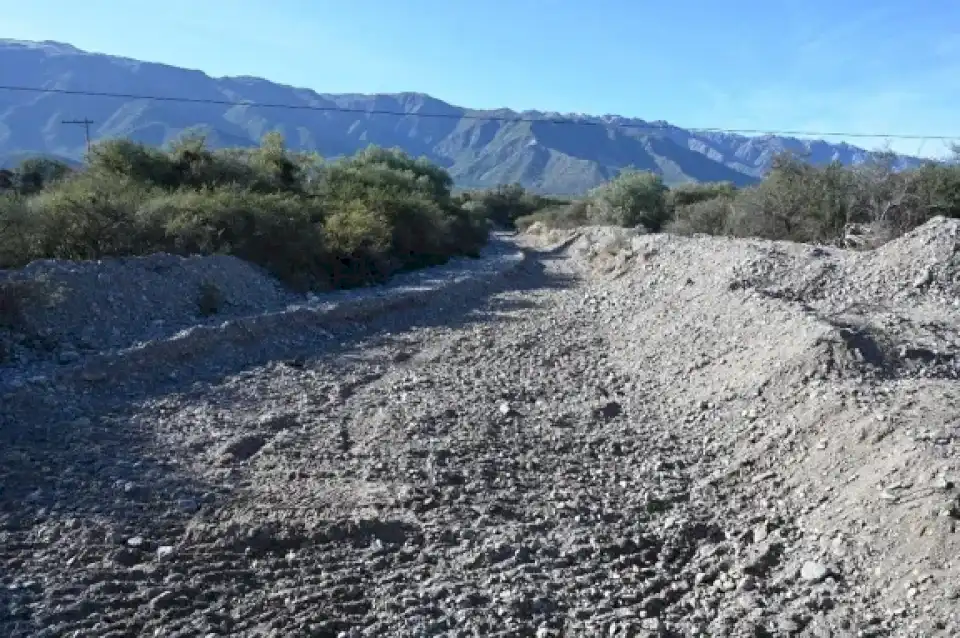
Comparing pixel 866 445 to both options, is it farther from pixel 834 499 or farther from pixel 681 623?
pixel 681 623

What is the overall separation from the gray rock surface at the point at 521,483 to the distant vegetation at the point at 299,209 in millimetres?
5397

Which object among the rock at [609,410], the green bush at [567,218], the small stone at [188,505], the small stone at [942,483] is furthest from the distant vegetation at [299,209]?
the small stone at [942,483]

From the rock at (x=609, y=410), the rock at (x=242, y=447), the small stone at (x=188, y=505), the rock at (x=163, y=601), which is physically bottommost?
the rock at (x=242, y=447)

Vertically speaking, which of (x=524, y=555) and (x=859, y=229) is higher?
(x=859, y=229)

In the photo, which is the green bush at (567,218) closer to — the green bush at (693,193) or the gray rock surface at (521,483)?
the green bush at (693,193)

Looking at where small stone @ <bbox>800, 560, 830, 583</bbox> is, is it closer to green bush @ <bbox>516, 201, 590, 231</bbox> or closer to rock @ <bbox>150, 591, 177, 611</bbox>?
rock @ <bbox>150, 591, 177, 611</bbox>

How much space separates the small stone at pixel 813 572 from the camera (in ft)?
18.3

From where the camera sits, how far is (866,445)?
Result: 6898 millimetres

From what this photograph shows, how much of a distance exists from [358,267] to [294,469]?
15.3m

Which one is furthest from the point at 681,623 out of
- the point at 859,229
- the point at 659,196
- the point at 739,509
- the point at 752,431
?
the point at 659,196

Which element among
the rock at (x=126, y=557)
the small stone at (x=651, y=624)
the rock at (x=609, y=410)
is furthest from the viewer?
the rock at (x=609, y=410)

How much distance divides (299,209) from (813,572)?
60.3ft

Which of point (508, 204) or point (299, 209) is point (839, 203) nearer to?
point (299, 209)

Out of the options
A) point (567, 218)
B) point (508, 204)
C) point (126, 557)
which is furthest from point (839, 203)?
point (508, 204)
